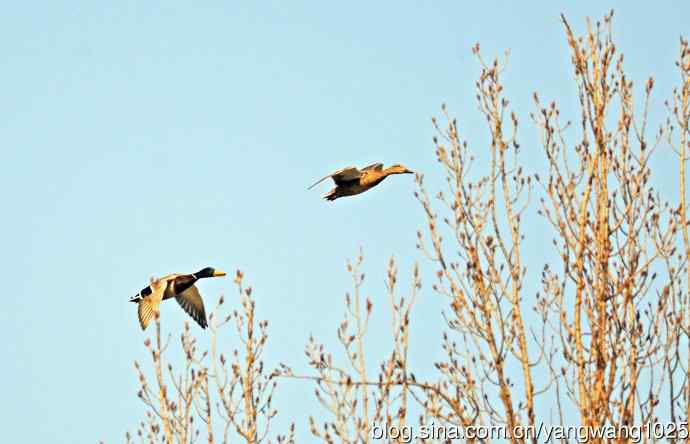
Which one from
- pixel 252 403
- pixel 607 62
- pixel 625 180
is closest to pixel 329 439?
pixel 252 403

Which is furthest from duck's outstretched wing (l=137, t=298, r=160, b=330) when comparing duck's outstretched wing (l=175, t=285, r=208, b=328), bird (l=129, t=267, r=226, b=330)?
duck's outstretched wing (l=175, t=285, r=208, b=328)

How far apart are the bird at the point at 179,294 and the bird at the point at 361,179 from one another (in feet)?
7.96

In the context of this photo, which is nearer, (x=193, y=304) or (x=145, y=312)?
(x=145, y=312)

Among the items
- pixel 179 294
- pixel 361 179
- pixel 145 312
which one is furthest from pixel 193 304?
pixel 361 179

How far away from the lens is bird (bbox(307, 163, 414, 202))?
16609 mm

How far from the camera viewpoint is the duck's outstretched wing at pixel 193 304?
18.0 m

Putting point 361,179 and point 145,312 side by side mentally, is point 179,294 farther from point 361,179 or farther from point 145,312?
point 361,179

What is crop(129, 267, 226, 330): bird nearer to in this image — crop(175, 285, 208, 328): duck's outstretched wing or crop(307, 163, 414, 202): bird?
crop(175, 285, 208, 328): duck's outstretched wing

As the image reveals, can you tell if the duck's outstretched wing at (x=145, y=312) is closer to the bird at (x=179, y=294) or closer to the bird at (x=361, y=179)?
the bird at (x=179, y=294)

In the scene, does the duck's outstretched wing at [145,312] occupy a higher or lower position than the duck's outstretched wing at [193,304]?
lower

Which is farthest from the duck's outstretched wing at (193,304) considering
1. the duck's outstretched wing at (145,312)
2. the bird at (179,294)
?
the duck's outstretched wing at (145,312)

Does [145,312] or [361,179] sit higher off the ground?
[361,179]

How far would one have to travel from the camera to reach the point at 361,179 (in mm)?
16672

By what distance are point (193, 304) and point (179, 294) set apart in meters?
0.31
